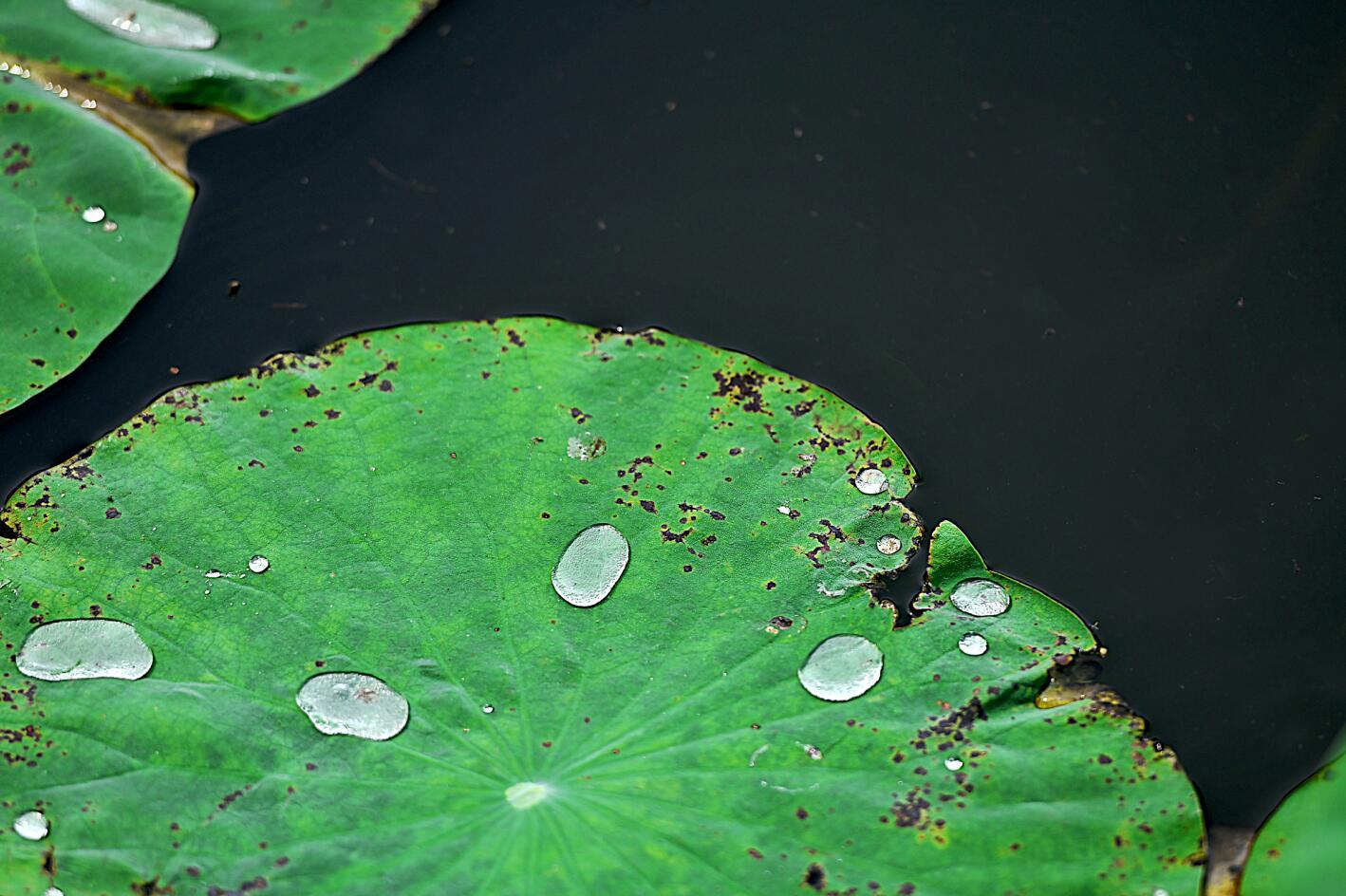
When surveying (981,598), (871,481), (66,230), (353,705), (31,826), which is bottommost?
(31,826)

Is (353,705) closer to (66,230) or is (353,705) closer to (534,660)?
(534,660)

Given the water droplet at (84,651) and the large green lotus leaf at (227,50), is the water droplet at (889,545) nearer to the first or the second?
the water droplet at (84,651)

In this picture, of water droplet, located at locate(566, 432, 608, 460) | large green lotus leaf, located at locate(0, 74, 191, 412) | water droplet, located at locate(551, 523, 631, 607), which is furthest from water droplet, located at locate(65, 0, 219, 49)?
water droplet, located at locate(551, 523, 631, 607)

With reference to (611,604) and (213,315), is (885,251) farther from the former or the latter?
(213,315)

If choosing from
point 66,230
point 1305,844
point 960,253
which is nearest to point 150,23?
point 66,230

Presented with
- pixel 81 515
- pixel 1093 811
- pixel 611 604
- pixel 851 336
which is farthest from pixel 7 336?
pixel 1093 811

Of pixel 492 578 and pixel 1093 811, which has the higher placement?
pixel 492 578
